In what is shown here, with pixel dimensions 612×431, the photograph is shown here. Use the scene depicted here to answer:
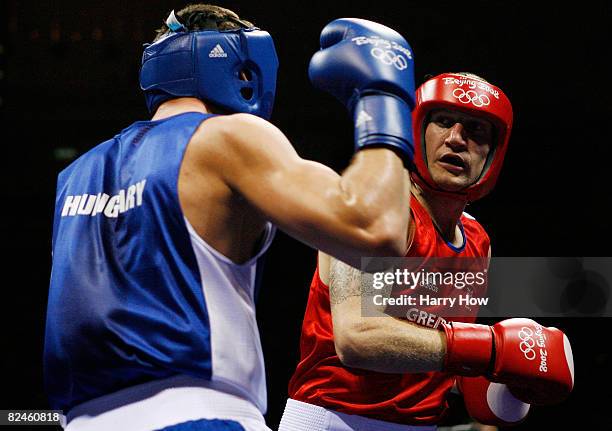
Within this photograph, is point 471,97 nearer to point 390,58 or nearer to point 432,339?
point 432,339

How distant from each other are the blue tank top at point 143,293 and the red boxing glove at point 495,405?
4.34ft

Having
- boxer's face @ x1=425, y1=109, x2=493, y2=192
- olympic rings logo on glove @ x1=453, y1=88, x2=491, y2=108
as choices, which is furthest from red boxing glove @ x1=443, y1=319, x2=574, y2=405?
olympic rings logo on glove @ x1=453, y1=88, x2=491, y2=108

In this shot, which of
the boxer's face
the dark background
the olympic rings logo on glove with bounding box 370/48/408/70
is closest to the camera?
the olympic rings logo on glove with bounding box 370/48/408/70

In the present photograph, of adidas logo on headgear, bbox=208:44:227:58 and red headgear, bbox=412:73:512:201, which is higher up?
adidas logo on headgear, bbox=208:44:227:58

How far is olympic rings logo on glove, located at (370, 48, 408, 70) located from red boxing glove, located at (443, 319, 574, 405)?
3.47 feet

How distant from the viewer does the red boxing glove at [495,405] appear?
2705 mm

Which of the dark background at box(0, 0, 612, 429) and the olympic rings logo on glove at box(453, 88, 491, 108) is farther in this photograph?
the dark background at box(0, 0, 612, 429)

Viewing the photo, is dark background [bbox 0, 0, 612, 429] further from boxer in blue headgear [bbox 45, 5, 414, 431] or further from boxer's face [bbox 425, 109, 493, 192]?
boxer in blue headgear [bbox 45, 5, 414, 431]

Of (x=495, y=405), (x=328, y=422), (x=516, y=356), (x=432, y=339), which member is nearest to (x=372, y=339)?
(x=432, y=339)

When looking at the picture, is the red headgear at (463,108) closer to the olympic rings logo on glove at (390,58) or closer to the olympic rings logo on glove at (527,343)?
the olympic rings logo on glove at (527,343)

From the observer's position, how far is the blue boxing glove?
4.98 feet

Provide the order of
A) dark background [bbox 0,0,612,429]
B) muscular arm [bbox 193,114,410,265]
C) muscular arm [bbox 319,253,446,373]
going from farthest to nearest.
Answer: dark background [bbox 0,0,612,429]
muscular arm [bbox 319,253,446,373]
muscular arm [bbox 193,114,410,265]

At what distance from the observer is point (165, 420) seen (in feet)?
4.77

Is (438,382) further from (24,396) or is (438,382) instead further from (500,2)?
(24,396)
